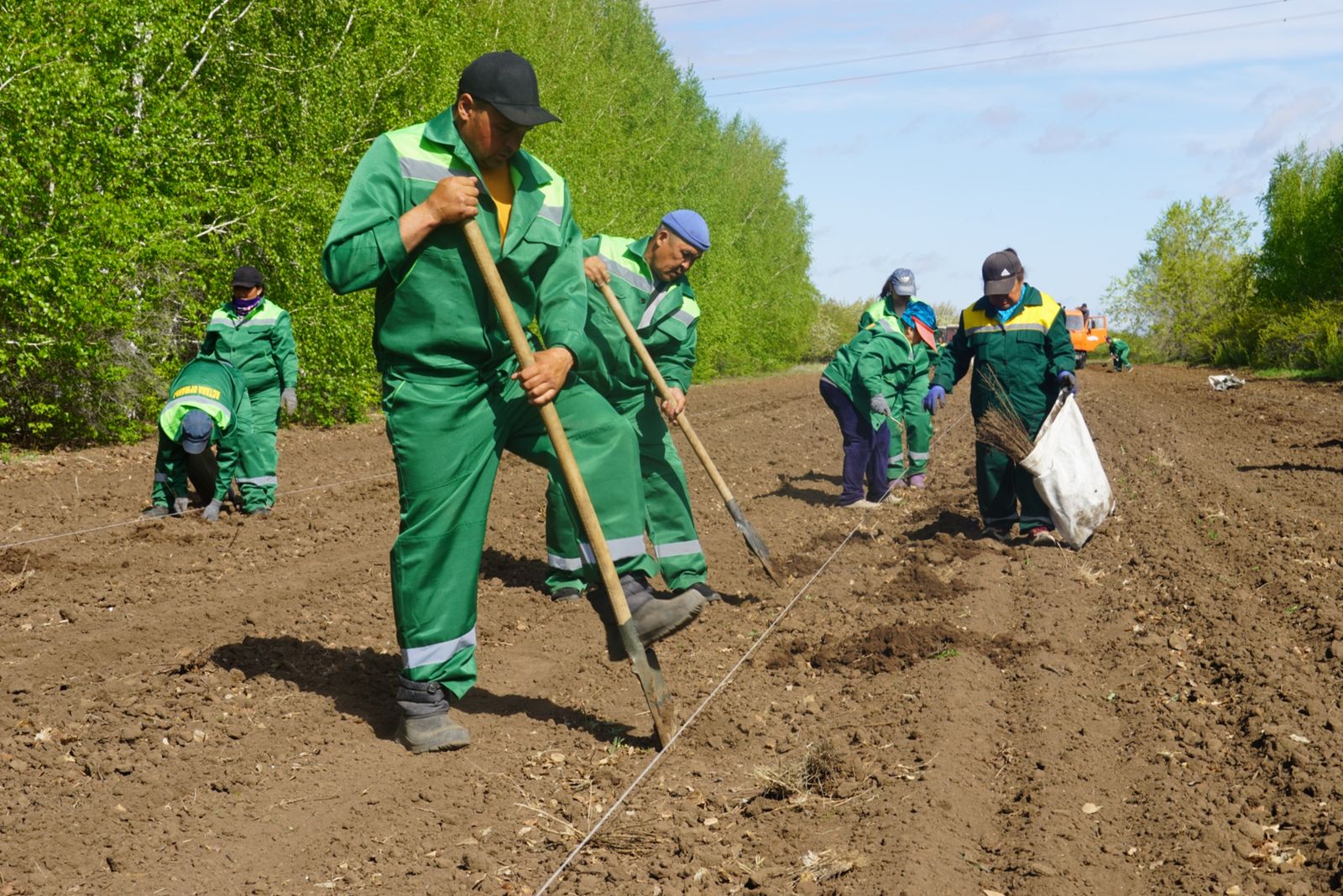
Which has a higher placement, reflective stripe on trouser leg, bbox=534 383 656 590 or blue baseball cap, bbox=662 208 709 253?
blue baseball cap, bbox=662 208 709 253

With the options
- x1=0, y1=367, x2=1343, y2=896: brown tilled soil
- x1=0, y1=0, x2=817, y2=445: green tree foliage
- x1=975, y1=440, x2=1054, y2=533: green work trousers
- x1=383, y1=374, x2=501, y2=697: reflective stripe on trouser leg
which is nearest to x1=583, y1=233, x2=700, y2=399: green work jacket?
x1=0, y1=367, x2=1343, y2=896: brown tilled soil

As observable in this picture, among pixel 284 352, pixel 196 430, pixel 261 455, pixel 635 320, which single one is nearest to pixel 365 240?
pixel 635 320

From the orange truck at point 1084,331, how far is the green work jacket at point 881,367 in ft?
79.1

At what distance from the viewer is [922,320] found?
10.9 metres

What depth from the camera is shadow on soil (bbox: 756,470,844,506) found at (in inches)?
427

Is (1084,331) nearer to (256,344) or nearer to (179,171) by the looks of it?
(179,171)

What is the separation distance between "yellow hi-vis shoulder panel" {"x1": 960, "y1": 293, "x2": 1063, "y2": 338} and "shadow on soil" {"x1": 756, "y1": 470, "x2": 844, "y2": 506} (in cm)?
274

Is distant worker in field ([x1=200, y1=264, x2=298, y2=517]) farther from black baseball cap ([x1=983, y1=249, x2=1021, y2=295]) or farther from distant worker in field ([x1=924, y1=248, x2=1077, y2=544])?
black baseball cap ([x1=983, y1=249, x2=1021, y2=295])

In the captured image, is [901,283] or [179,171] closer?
[901,283]

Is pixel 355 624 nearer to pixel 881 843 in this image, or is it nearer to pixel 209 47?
pixel 881 843

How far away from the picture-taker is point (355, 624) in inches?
239

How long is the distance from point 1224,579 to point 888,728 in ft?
10.3

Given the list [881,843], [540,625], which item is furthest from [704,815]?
[540,625]

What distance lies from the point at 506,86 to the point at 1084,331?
1344 inches
